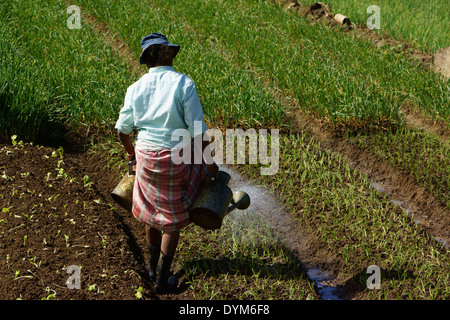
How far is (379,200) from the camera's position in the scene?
447 centimetres

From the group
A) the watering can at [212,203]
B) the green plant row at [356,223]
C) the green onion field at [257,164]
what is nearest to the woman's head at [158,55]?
the watering can at [212,203]

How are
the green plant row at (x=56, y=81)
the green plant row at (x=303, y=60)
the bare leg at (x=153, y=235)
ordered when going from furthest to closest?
1. the green plant row at (x=303, y=60)
2. the green plant row at (x=56, y=81)
3. the bare leg at (x=153, y=235)

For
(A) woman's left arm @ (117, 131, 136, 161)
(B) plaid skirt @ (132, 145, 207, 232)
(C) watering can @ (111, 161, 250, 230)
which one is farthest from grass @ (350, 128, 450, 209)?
(A) woman's left arm @ (117, 131, 136, 161)

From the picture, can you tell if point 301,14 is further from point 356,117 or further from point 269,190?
point 269,190

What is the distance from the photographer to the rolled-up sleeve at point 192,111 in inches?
120

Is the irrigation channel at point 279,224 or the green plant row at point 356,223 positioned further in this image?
the irrigation channel at point 279,224

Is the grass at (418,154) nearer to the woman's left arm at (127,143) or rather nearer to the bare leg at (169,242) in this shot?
the bare leg at (169,242)

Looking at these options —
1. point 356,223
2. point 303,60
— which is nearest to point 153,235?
point 356,223

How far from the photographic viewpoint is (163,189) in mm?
3197

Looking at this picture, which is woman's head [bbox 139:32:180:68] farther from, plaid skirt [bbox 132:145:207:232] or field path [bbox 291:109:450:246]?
field path [bbox 291:109:450:246]

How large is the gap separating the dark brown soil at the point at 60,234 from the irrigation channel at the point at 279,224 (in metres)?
0.79

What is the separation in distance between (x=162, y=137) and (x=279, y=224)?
1.50 meters

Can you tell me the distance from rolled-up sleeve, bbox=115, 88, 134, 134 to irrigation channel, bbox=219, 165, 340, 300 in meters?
1.21

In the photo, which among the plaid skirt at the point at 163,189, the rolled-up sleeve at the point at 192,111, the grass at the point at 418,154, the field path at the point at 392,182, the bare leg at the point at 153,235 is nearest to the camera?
the rolled-up sleeve at the point at 192,111
